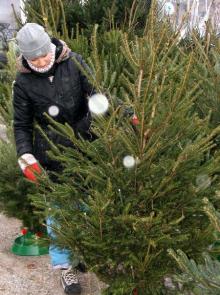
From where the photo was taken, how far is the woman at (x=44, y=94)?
12.1 ft

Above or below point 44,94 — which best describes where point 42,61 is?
above

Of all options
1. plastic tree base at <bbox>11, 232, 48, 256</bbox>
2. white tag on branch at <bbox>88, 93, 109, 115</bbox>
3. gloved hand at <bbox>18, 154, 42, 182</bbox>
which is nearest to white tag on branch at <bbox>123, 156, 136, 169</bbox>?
white tag on branch at <bbox>88, 93, 109, 115</bbox>

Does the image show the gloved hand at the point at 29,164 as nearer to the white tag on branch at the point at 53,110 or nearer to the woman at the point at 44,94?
the woman at the point at 44,94

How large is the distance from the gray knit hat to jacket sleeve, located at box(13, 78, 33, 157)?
39 centimetres

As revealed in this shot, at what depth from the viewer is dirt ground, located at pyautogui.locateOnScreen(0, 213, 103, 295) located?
444 centimetres

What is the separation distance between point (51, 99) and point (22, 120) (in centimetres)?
32

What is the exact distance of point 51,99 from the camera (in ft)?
12.7

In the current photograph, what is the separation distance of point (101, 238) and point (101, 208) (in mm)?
352

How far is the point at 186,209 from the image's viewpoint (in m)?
3.27

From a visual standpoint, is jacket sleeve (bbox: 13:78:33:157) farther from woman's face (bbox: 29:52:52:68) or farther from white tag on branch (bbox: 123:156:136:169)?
white tag on branch (bbox: 123:156:136:169)

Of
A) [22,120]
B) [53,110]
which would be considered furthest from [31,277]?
[53,110]

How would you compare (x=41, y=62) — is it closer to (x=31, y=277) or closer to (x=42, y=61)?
(x=42, y=61)

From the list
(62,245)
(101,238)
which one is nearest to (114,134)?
(101,238)

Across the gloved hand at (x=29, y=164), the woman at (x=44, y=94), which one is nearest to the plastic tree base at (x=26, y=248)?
the woman at (x=44, y=94)
